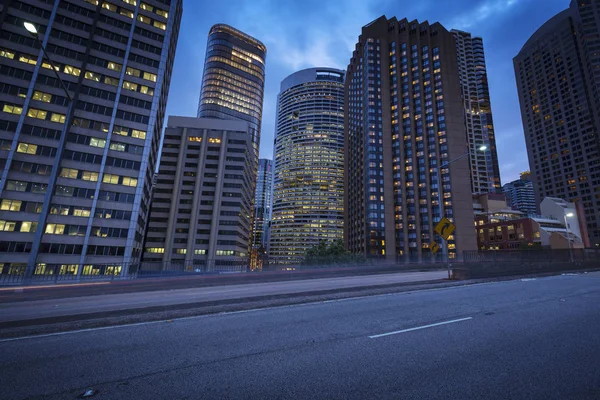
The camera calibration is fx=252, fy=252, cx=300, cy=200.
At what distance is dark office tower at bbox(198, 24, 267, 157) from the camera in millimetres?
152875

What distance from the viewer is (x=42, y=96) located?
49000mm

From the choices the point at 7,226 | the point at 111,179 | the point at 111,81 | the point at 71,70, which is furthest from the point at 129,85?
the point at 7,226

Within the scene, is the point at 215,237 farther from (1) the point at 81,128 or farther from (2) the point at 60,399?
(2) the point at 60,399

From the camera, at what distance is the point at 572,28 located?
144 metres

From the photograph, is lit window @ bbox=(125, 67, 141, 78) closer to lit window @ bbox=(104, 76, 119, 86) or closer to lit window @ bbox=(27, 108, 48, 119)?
lit window @ bbox=(104, 76, 119, 86)

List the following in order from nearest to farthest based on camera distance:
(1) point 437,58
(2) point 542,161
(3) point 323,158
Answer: (1) point 437,58, (2) point 542,161, (3) point 323,158

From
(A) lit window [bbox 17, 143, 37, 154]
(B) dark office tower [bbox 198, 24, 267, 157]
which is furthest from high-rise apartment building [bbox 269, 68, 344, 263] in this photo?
(A) lit window [bbox 17, 143, 37, 154]

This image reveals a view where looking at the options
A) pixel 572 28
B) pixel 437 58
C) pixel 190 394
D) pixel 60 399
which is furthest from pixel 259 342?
pixel 572 28

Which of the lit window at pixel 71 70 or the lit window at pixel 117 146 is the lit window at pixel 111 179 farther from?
the lit window at pixel 71 70

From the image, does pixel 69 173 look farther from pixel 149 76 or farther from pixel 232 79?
pixel 232 79

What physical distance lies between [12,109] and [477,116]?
739 feet

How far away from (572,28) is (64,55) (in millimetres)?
233862

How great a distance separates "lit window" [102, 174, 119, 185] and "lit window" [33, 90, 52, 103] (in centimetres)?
1772

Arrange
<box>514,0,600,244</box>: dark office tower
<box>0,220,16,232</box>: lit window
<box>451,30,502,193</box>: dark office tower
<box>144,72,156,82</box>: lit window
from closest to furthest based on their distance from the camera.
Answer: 1. <box>0,220,16,232</box>: lit window
2. <box>144,72,156,82</box>: lit window
3. <box>514,0,600,244</box>: dark office tower
4. <box>451,30,502,193</box>: dark office tower
